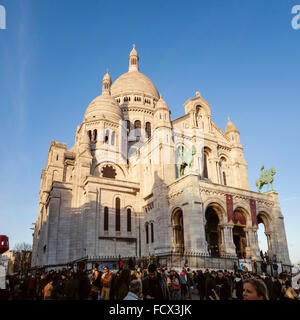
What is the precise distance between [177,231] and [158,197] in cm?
440

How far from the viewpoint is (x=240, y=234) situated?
32.3m

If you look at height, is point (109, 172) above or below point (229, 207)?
above

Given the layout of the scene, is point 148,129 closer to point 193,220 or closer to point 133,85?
point 133,85

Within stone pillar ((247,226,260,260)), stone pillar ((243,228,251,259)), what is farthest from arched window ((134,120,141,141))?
stone pillar ((247,226,260,260))

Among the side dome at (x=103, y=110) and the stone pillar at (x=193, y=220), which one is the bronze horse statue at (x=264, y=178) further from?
the side dome at (x=103, y=110)

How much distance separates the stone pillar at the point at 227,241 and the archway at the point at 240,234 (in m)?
1.72

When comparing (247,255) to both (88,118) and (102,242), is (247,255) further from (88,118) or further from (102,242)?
(88,118)

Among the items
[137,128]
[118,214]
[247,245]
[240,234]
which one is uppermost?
[137,128]

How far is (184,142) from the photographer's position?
37.2 meters

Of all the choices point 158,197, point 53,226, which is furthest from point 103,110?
point 158,197

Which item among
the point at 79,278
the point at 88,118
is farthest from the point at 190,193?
the point at 88,118

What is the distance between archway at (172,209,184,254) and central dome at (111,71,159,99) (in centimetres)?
3442

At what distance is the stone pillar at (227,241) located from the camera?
27631 mm
